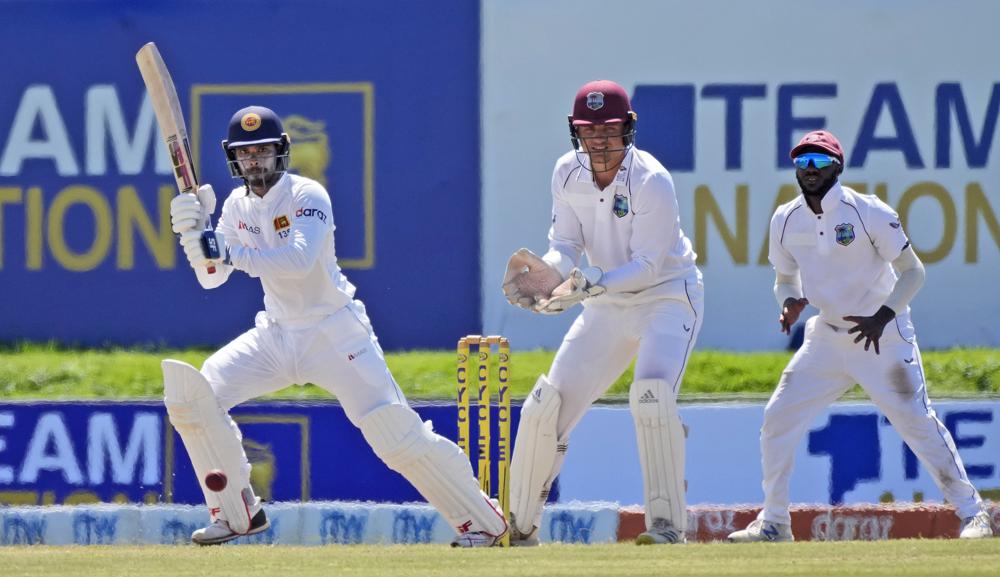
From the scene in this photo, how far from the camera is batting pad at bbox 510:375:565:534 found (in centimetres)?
676

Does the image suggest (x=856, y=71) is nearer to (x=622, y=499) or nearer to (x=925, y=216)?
(x=925, y=216)

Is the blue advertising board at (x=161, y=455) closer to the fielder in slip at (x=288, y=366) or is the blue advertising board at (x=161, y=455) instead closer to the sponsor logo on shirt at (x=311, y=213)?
the fielder in slip at (x=288, y=366)

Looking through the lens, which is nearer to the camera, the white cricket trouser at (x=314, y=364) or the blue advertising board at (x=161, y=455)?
the white cricket trouser at (x=314, y=364)

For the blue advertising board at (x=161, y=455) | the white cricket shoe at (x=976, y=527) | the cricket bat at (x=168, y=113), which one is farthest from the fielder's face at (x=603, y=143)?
the blue advertising board at (x=161, y=455)

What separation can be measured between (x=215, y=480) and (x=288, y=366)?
1.44ft

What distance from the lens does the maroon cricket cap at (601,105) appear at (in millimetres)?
6637

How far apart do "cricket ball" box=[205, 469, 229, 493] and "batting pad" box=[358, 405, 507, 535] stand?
48 cm

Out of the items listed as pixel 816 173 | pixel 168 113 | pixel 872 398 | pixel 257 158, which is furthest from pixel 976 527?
pixel 168 113

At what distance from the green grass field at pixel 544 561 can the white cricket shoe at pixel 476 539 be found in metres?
0.10

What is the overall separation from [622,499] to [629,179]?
2471mm

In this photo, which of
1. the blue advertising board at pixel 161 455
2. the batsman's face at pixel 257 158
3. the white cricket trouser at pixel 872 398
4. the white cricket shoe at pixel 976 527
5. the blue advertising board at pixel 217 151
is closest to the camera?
the batsman's face at pixel 257 158

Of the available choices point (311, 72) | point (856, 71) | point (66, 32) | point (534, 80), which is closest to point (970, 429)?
point (856, 71)

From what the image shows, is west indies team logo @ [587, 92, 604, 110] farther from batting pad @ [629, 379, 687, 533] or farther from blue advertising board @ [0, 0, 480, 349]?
blue advertising board @ [0, 0, 480, 349]

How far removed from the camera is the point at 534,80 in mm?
10508
